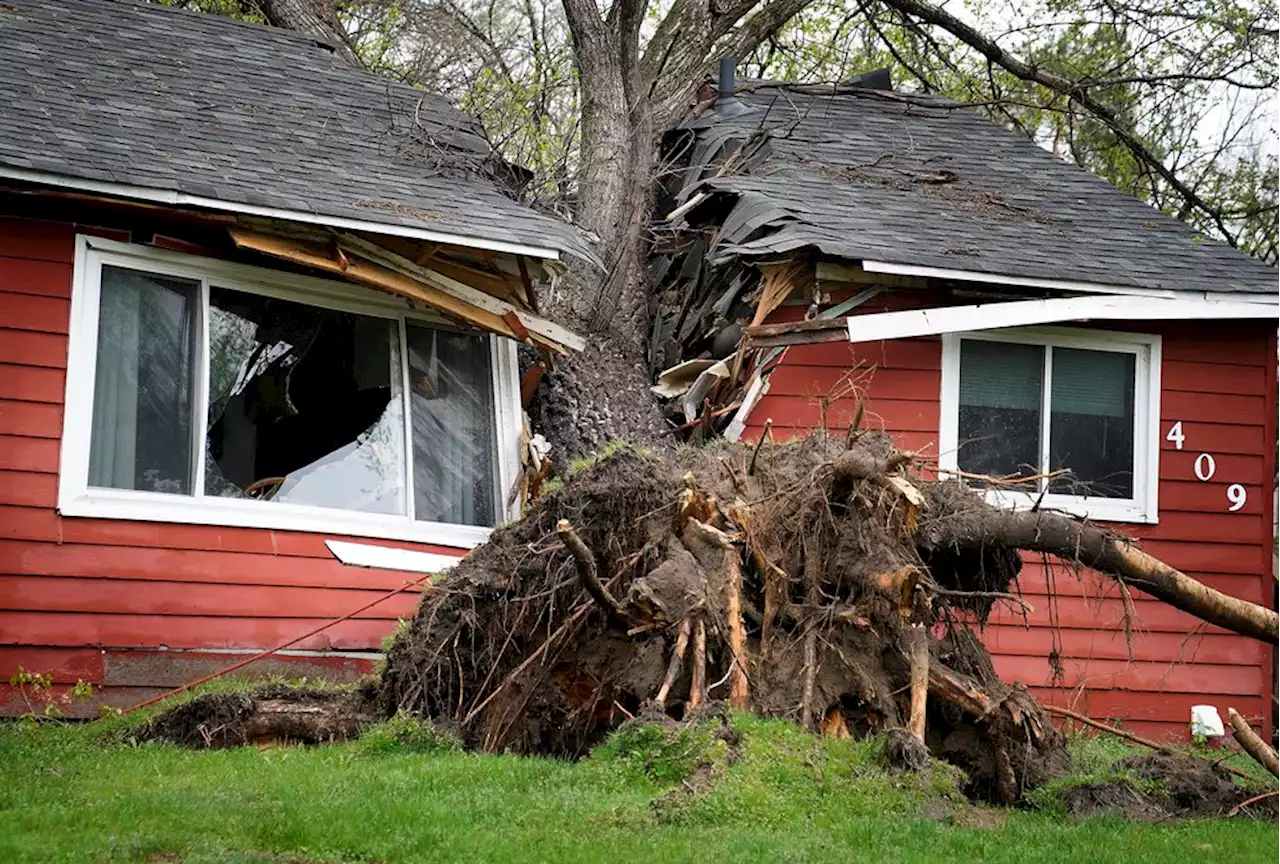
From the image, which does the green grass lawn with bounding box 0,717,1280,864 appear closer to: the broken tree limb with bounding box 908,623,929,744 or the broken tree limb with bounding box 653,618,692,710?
the broken tree limb with bounding box 908,623,929,744

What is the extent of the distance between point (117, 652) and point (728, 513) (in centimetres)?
388

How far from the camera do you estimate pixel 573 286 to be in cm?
1356

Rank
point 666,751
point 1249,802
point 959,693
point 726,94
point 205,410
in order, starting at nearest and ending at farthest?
point 666,751, point 1249,802, point 959,693, point 205,410, point 726,94

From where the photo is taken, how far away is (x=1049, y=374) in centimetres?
1247

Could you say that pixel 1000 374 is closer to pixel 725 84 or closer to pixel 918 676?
pixel 725 84

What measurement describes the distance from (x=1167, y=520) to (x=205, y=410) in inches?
293

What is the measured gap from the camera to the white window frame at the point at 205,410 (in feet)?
30.6

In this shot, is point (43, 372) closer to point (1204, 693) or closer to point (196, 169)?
point (196, 169)

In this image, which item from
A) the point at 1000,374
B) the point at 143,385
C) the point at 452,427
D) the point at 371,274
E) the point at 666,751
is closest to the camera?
the point at 666,751

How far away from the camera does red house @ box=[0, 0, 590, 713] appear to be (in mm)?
9281

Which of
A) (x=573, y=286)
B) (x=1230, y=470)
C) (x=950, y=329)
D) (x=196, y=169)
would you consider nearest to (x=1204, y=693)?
(x=1230, y=470)

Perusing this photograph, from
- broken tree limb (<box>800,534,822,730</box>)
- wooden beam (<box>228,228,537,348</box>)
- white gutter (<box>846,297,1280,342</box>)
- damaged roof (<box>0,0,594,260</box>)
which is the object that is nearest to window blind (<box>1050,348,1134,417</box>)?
white gutter (<box>846,297,1280,342</box>)

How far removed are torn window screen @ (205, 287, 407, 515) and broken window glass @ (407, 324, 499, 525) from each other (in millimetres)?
166

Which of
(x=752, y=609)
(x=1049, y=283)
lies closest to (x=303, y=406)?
(x=752, y=609)
